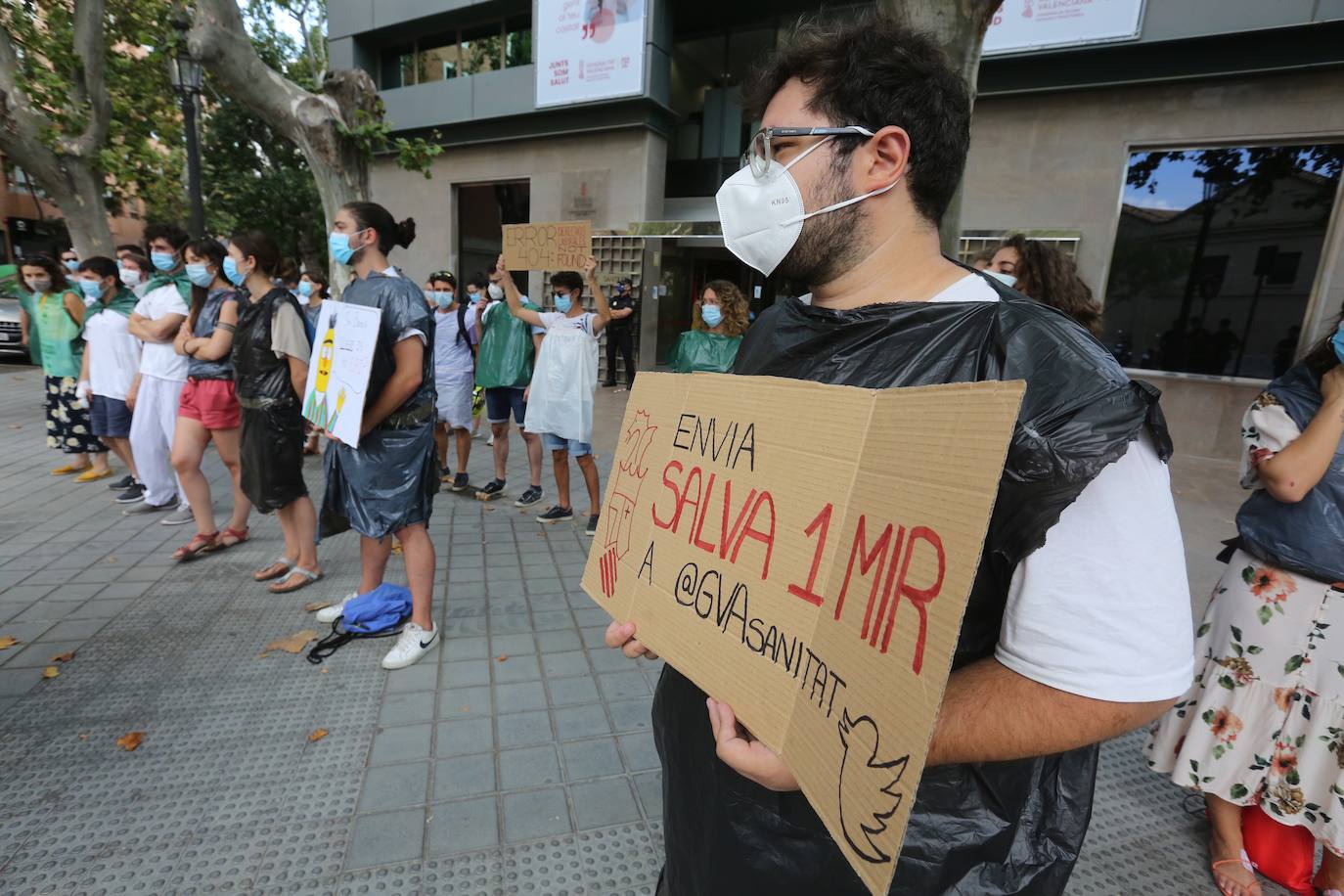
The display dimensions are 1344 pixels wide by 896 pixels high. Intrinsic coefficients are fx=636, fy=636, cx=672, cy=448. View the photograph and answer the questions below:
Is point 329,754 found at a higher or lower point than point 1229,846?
lower

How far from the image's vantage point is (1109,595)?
2.44ft

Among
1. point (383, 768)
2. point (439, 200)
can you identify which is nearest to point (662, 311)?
point (439, 200)

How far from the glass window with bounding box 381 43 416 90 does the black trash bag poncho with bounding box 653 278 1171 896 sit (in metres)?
18.4

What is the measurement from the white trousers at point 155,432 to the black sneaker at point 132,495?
289mm

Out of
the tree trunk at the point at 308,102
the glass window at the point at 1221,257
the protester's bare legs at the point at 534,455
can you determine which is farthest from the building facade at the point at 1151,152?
the tree trunk at the point at 308,102

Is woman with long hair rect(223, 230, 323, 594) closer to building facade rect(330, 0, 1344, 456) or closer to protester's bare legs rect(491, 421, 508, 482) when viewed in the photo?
protester's bare legs rect(491, 421, 508, 482)

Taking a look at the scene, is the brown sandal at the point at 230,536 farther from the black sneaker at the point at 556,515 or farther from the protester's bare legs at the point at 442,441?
the black sneaker at the point at 556,515

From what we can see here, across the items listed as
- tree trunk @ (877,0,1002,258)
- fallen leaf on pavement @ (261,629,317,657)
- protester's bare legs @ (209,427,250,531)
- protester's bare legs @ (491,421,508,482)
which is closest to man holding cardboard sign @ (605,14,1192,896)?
tree trunk @ (877,0,1002,258)

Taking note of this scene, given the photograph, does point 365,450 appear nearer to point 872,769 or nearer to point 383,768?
point 383,768

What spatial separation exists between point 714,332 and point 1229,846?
4.19 m

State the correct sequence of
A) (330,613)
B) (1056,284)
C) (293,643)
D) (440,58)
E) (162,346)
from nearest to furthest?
(1056,284) < (293,643) < (330,613) < (162,346) < (440,58)

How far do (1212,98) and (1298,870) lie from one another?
374 inches

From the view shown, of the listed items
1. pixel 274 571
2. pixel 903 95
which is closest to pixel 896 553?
pixel 903 95

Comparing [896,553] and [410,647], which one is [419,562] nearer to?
[410,647]
